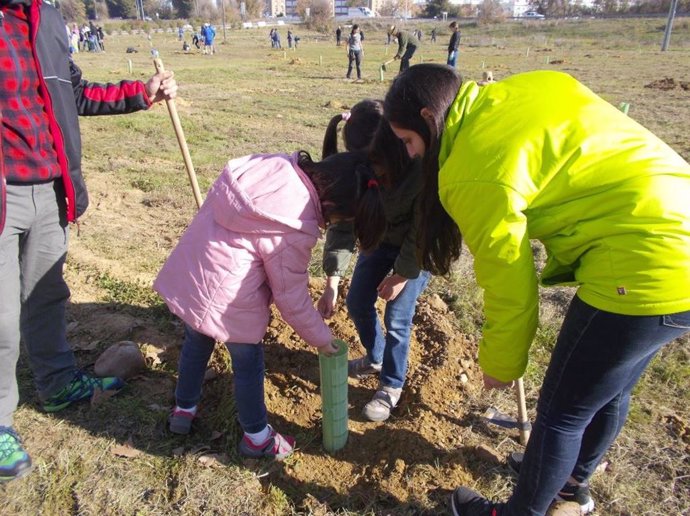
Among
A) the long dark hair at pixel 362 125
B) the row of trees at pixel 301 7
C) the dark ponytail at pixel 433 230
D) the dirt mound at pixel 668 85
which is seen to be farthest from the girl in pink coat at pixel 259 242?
the row of trees at pixel 301 7

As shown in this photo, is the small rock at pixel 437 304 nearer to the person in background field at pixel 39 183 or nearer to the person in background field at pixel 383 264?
the person in background field at pixel 383 264

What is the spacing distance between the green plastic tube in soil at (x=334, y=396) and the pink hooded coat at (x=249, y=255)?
10 centimetres

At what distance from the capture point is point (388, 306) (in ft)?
8.05

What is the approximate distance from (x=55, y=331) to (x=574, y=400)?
85.5 inches

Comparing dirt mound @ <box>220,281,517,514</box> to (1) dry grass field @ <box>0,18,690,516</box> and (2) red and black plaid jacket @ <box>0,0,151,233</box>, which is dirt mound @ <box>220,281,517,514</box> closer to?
(1) dry grass field @ <box>0,18,690,516</box>

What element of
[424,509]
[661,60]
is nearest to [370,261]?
[424,509]

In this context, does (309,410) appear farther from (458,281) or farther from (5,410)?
(458,281)

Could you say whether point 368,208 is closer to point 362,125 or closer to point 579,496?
point 362,125

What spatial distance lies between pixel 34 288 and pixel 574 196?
213cm

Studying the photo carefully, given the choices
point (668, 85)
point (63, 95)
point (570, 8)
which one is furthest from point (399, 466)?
point (570, 8)

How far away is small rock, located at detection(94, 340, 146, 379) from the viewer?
2.78 metres

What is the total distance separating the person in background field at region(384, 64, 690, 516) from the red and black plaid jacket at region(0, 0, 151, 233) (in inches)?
52.7

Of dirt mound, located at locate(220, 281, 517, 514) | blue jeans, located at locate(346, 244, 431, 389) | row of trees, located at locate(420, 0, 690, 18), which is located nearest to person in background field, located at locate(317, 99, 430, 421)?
blue jeans, located at locate(346, 244, 431, 389)

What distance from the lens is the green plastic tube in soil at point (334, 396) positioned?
2.16 meters
